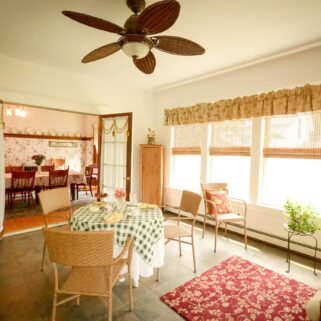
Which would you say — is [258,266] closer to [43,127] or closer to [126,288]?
[126,288]

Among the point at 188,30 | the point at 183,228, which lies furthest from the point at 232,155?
the point at 188,30

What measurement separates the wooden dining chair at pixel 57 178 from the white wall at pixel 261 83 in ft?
10.6

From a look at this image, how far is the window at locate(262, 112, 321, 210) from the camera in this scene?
3002 millimetres

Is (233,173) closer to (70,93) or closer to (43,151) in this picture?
(70,93)

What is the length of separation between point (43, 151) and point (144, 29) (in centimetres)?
699

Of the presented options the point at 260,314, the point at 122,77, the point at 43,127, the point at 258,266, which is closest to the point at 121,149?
the point at 122,77

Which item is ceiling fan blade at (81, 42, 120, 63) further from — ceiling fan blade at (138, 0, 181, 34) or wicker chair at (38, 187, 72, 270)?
wicker chair at (38, 187, 72, 270)

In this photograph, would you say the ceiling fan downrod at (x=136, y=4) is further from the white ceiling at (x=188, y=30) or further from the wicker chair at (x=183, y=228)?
the wicker chair at (x=183, y=228)

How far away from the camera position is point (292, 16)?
2293mm

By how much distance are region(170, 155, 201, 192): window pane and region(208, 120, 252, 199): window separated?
0.36 m

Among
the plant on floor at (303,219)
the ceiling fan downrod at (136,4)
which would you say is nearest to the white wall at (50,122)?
the ceiling fan downrod at (136,4)

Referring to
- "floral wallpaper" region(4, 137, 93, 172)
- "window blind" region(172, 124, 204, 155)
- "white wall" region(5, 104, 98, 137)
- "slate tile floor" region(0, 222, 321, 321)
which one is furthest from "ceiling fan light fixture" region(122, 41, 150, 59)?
"floral wallpaper" region(4, 137, 93, 172)

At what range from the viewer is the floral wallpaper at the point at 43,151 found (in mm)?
6906

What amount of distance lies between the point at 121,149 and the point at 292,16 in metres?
3.27
